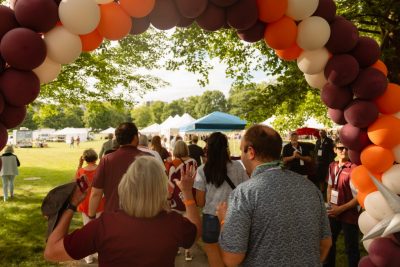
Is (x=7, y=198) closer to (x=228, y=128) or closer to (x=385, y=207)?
(x=228, y=128)

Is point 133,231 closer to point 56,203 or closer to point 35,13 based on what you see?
point 56,203

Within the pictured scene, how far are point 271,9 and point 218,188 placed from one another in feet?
6.79

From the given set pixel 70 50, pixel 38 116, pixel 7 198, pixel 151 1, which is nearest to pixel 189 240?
pixel 70 50

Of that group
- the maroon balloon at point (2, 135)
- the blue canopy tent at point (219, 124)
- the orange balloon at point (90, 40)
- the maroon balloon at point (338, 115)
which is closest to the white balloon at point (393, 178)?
the maroon balloon at point (338, 115)

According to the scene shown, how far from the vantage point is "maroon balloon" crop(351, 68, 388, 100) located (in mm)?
3709

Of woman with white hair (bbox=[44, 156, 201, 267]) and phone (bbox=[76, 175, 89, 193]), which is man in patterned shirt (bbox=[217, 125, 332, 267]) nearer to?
woman with white hair (bbox=[44, 156, 201, 267])

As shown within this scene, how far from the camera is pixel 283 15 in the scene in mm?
3732

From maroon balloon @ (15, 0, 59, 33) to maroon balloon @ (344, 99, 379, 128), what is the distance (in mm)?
2973

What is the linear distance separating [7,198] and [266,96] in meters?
8.27

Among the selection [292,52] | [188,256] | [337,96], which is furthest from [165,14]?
[188,256]

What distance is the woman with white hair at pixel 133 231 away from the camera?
196cm

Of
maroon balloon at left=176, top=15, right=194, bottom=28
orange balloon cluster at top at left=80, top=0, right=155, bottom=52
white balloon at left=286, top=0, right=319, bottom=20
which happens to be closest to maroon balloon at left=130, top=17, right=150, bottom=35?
orange balloon cluster at top at left=80, top=0, right=155, bottom=52

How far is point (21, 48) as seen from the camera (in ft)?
9.09

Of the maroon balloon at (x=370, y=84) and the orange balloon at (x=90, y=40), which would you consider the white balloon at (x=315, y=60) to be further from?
the orange balloon at (x=90, y=40)
